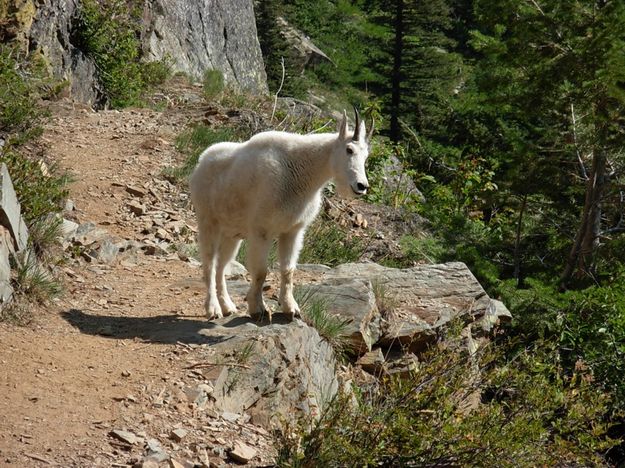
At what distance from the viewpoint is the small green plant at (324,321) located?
8227mm

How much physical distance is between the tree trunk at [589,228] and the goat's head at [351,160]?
17.7 ft

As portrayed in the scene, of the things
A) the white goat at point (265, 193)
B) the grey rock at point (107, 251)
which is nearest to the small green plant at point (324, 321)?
the white goat at point (265, 193)

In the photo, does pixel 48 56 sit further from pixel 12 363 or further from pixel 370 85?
pixel 370 85

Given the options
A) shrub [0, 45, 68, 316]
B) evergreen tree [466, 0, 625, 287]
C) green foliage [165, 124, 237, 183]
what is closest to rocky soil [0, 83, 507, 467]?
shrub [0, 45, 68, 316]

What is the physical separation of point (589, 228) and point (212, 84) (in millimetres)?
9152

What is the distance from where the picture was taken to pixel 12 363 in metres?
6.32

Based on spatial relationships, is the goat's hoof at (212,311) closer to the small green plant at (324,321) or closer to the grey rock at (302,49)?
the small green plant at (324,321)

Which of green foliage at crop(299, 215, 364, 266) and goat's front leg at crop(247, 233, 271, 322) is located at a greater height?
goat's front leg at crop(247, 233, 271, 322)

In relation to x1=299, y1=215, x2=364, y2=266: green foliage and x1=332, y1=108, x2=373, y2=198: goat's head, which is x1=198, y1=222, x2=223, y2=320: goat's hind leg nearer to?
x1=332, y1=108, x2=373, y2=198: goat's head

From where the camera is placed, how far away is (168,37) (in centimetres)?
1953

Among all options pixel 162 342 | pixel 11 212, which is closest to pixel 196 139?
pixel 11 212

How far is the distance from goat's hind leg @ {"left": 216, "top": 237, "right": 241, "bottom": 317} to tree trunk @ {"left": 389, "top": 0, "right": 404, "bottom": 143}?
20326 millimetres

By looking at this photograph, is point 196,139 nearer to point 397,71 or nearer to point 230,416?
point 230,416

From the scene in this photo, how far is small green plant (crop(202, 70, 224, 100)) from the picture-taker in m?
17.5
